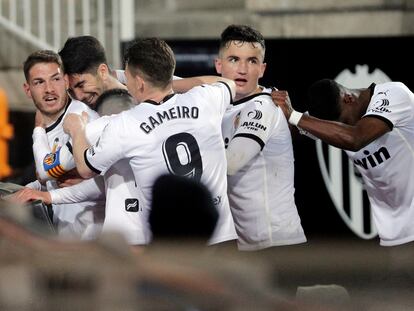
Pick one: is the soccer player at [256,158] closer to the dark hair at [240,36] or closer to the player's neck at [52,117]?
the dark hair at [240,36]

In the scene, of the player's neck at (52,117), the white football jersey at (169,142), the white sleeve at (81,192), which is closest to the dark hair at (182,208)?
the white football jersey at (169,142)

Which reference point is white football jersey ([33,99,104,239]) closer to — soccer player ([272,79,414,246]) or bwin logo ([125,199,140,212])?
bwin logo ([125,199,140,212])

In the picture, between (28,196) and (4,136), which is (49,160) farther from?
(4,136)

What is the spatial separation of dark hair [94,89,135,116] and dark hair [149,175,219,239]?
1.90 ft

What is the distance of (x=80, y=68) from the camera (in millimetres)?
5594

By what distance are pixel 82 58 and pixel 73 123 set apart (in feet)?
1.84

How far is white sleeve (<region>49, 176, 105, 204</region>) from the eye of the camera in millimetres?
5273

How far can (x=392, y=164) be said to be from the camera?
18.7ft

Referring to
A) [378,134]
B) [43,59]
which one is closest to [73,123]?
[43,59]

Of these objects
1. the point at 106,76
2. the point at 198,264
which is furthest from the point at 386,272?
the point at 106,76

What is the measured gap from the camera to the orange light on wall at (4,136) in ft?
25.7

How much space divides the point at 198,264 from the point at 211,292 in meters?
0.13

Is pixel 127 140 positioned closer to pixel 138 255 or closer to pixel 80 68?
pixel 80 68

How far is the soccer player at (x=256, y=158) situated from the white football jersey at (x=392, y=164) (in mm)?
442
